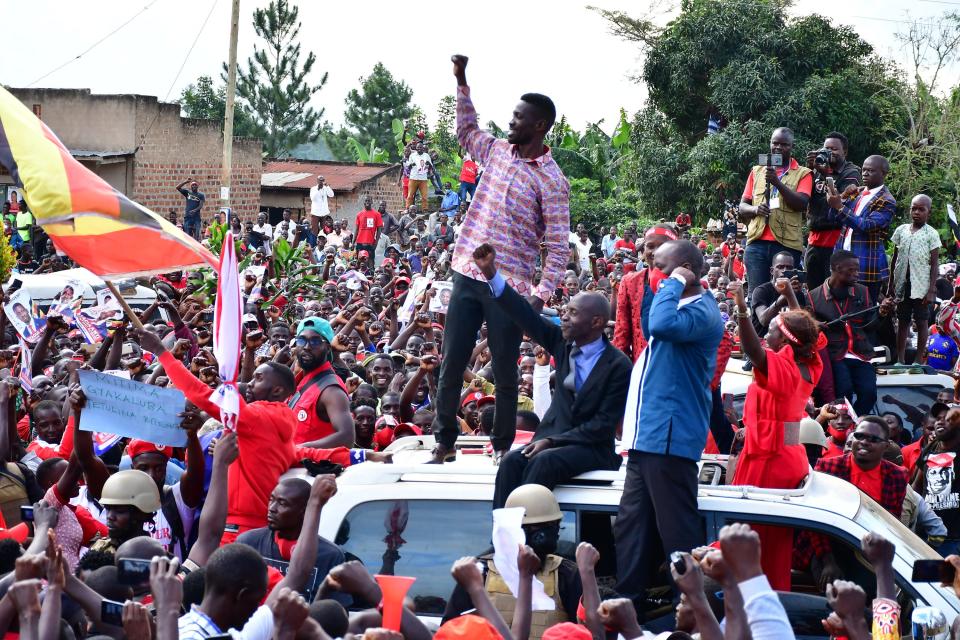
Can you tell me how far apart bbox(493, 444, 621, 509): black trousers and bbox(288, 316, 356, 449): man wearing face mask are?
4.51ft

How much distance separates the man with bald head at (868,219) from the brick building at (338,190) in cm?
2472

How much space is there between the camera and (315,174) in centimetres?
3594

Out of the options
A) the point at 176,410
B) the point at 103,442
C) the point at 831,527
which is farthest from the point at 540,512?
the point at 103,442

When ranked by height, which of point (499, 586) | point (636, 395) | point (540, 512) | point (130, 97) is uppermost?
point (130, 97)

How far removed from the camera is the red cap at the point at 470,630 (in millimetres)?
3752

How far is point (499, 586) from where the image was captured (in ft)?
16.5

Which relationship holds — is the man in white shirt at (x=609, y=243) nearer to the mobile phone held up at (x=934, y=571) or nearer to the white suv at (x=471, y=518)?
the white suv at (x=471, y=518)

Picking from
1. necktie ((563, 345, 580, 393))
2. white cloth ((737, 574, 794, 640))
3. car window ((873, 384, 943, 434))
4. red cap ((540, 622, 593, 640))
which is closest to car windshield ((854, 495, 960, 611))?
necktie ((563, 345, 580, 393))

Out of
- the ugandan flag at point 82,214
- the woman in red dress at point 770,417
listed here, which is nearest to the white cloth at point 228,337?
the ugandan flag at point 82,214

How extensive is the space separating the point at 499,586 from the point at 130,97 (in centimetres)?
2646

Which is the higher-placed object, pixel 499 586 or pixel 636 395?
pixel 636 395

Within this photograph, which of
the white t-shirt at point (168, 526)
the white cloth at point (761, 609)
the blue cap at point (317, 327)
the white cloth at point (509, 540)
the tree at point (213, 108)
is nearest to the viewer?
the white cloth at point (761, 609)

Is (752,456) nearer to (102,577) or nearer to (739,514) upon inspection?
(739,514)

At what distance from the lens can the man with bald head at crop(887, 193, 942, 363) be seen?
1062 cm
